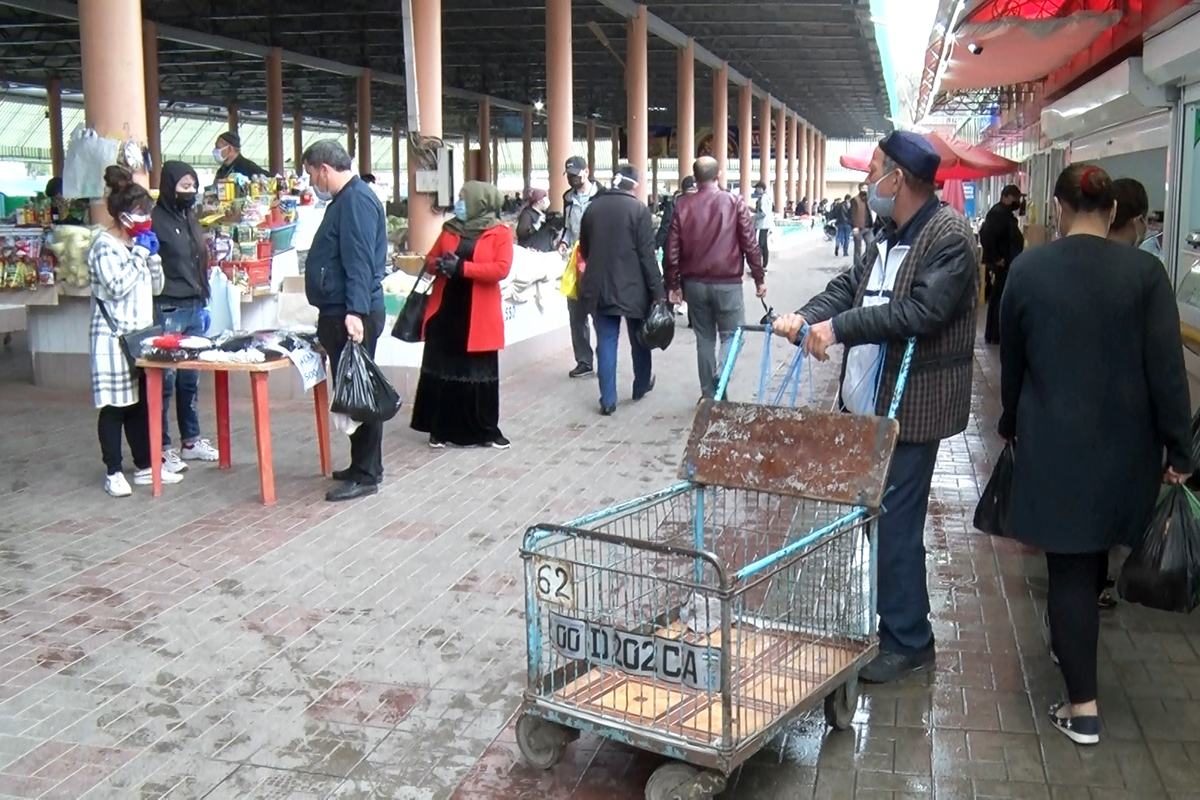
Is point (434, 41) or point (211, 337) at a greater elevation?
point (434, 41)

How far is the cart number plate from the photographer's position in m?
3.35

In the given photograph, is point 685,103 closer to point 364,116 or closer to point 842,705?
point 364,116

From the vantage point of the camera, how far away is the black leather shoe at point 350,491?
658 centimetres

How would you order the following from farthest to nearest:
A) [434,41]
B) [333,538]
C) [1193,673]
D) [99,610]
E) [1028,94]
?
[1028,94] → [434,41] → [333,538] → [99,610] → [1193,673]

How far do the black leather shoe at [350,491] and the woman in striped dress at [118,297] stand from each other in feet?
3.68

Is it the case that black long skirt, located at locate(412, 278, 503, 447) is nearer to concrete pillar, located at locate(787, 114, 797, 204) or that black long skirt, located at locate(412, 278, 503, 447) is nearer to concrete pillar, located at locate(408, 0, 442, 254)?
concrete pillar, located at locate(408, 0, 442, 254)

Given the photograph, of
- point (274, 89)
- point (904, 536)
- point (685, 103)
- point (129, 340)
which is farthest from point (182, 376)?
point (274, 89)

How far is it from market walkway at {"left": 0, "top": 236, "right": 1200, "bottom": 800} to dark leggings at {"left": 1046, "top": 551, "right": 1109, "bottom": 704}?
0.64 ft

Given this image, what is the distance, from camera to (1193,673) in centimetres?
428

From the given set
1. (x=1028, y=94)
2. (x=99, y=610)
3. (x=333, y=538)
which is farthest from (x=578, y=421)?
(x=1028, y=94)

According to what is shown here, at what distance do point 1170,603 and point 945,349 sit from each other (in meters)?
0.99

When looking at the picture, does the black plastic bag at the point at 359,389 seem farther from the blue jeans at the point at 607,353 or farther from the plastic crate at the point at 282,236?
the plastic crate at the point at 282,236

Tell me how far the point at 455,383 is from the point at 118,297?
208 centimetres

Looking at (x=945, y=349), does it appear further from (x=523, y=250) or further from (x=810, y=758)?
(x=523, y=250)
